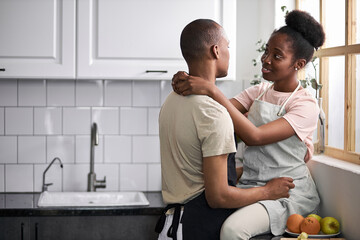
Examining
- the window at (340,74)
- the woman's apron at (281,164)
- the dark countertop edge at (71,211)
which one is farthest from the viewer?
the dark countertop edge at (71,211)

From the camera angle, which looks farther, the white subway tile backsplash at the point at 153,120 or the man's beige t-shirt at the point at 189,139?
the white subway tile backsplash at the point at 153,120

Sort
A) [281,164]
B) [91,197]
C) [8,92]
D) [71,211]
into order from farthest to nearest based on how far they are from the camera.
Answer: [8,92] → [91,197] → [71,211] → [281,164]

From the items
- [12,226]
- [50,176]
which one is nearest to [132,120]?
[50,176]

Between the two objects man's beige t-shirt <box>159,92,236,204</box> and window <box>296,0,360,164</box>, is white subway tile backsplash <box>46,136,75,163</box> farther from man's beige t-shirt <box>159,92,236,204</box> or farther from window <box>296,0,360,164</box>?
window <box>296,0,360,164</box>

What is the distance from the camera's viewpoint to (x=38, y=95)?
9.51 feet

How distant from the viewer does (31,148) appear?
2.90 metres

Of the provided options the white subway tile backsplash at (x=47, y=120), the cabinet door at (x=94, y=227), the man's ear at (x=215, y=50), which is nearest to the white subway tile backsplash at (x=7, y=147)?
the white subway tile backsplash at (x=47, y=120)

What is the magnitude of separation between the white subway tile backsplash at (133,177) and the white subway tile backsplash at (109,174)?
3 cm

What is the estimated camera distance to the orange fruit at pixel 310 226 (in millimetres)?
1822

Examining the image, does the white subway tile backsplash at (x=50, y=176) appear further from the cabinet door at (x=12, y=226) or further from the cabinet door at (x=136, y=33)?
the cabinet door at (x=136, y=33)

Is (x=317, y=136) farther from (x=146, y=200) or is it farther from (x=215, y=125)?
(x=215, y=125)

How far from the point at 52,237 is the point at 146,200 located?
486 millimetres

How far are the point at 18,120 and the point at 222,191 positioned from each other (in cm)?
164

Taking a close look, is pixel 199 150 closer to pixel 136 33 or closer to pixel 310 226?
pixel 310 226
